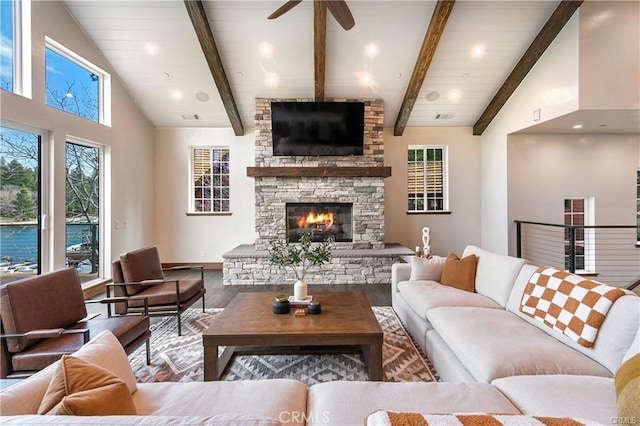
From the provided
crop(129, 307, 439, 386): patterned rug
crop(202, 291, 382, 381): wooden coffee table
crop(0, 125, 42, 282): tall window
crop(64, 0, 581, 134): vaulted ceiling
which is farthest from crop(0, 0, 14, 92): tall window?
crop(202, 291, 382, 381): wooden coffee table

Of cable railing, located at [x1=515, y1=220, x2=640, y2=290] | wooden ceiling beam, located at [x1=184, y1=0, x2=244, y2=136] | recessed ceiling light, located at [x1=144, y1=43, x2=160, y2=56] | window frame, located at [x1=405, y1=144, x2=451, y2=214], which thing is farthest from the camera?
window frame, located at [x1=405, y1=144, x2=451, y2=214]

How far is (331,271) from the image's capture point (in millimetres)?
5230

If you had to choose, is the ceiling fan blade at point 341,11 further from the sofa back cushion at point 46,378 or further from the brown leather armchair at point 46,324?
the brown leather armchair at point 46,324

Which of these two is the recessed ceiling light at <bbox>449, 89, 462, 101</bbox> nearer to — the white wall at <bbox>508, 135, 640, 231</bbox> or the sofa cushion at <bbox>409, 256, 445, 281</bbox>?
the white wall at <bbox>508, 135, 640, 231</bbox>

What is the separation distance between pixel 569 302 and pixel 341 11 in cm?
307

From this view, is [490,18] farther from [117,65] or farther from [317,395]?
[117,65]

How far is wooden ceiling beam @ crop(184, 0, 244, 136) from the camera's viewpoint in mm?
3959

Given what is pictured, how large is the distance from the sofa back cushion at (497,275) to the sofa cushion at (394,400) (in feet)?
4.74

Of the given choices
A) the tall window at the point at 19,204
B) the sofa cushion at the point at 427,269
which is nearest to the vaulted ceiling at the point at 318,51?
the tall window at the point at 19,204

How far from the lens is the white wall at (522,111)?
13.7 ft

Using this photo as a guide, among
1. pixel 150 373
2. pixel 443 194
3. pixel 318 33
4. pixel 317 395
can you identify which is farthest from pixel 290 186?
pixel 317 395

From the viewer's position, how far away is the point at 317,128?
5.56 m

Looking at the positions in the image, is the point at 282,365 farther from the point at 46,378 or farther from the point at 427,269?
the point at 427,269

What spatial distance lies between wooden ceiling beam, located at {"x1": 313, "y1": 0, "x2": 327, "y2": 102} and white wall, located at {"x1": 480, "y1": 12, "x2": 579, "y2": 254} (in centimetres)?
335
